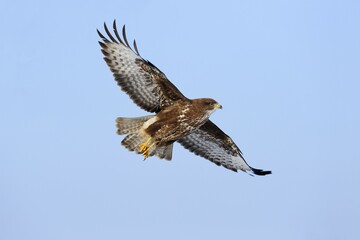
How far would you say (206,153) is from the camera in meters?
18.4

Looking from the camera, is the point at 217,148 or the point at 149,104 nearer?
the point at 149,104

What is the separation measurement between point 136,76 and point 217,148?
3.14 m

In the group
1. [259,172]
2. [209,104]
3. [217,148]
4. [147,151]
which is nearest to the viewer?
[209,104]

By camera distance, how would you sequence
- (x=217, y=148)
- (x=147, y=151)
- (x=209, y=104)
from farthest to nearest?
(x=217, y=148) → (x=147, y=151) → (x=209, y=104)

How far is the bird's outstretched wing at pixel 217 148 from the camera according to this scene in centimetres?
1794

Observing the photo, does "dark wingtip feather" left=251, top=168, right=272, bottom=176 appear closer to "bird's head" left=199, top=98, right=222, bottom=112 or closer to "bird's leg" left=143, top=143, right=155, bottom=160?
"bird's head" left=199, top=98, right=222, bottom=112

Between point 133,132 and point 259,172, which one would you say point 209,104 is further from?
point 259,172

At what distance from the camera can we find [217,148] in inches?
719

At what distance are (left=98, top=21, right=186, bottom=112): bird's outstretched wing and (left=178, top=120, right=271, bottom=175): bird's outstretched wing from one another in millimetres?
1810

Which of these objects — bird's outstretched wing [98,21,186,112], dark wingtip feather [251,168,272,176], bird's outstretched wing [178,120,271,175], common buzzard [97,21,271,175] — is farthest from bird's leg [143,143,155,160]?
dark wingtip feather [251,168,272,176]

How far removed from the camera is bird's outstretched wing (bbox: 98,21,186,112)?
53.1 feet

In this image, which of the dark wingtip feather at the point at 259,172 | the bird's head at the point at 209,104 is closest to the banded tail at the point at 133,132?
the bird's head at the point at 209,104

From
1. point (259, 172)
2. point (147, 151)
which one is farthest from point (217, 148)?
point (147, 151)

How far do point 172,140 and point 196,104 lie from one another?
3.58 feet
